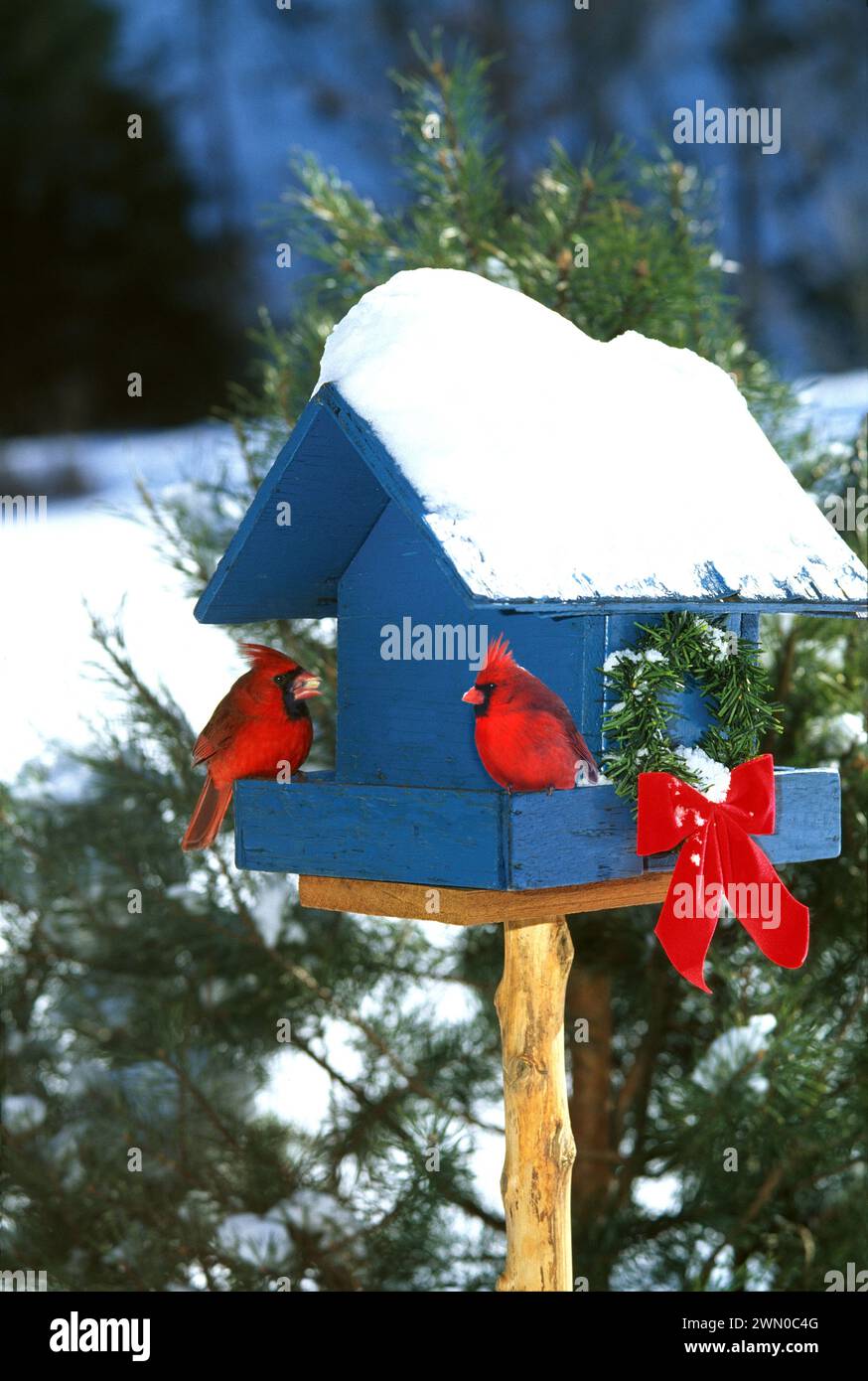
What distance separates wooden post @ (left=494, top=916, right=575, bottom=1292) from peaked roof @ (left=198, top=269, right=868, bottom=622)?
13.5 inches

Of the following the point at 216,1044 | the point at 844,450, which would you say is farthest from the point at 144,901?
the point at 844,450

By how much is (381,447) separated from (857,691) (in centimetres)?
93

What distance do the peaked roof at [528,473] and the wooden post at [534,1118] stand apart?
1.12 ft

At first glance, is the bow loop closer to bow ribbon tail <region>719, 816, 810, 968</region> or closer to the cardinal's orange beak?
bow ribbon tail <region>719, 816, 810, 968</region>

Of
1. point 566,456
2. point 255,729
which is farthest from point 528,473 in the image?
point 255,729

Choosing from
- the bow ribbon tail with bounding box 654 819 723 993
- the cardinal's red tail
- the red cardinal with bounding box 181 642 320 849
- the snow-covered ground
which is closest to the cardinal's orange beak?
the red cardinal with bounding box 181 642 320 849

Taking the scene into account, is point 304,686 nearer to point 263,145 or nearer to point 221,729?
point 221,729

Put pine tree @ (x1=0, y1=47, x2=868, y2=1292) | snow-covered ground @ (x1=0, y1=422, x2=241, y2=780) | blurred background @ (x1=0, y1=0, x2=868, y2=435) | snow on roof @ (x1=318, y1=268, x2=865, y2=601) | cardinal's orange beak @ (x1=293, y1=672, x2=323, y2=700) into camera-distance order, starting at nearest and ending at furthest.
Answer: snow on roof @ (x1=318, y1=268, x2=865, y2=601) < cardinal's orange beak @ (x1=293, y1=672, x2=323, y2=700) < pine tree @ (x1=0, y1=47, x2=868, y2=1292) < snow-covered ground @ (x1=0, y1=422, x2=241, y2=780) < blurred background @ (x1=0, y1=0, x2=868, y2=435)

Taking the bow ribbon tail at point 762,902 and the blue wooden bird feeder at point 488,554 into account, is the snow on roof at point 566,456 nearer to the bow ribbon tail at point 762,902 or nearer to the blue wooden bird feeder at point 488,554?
the blue wooden bird feeder at point 488,554

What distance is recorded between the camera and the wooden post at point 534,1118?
1.20 m

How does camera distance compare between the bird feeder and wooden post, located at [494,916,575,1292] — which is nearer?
the bird feeder

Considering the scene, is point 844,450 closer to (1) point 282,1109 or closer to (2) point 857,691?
(2) point 857,691

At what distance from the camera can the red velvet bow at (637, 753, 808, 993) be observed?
42.6 inches

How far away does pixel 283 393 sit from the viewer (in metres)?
1.77
